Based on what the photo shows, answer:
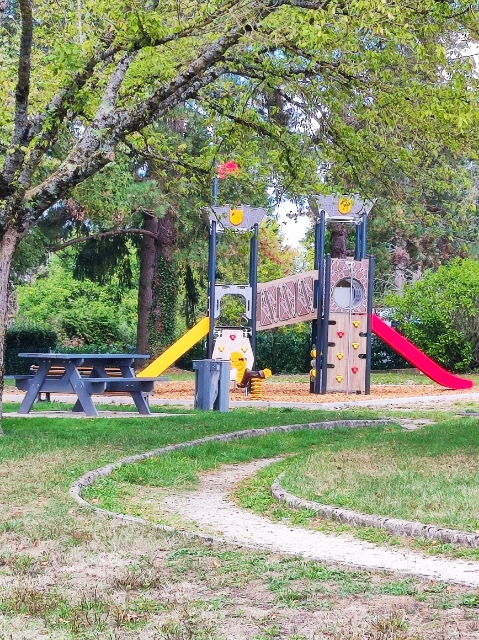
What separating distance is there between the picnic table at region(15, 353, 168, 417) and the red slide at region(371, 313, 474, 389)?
29.8 ft

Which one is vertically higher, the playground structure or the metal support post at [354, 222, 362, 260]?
the metal support post at [354, 222, 362, 260]

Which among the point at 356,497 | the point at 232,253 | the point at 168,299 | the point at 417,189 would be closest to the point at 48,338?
the point at 168,299

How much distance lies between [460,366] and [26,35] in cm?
2205

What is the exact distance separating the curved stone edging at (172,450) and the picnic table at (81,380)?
2.82 meters

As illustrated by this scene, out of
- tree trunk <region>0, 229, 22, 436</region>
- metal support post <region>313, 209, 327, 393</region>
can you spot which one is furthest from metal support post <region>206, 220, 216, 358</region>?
tree trunk <region>0, 229, 22, 436</region>

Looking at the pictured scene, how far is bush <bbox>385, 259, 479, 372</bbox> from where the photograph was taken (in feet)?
98.2

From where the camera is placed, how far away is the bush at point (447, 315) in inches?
1178

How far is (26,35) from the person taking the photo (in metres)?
10.4

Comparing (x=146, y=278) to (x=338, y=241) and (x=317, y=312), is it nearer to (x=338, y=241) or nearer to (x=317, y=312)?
(x=338, y=241)

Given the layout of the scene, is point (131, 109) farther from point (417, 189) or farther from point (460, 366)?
point (460, 366)

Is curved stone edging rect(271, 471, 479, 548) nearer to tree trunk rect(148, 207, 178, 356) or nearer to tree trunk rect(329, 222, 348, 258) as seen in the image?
tree trunk rect(148, 207, 178, 356)

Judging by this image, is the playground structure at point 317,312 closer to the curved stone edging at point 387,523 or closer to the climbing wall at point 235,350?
the climbing wall at point 235,350

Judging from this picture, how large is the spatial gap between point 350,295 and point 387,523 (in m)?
15.6

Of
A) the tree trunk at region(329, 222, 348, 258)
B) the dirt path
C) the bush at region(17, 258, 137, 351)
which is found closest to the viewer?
the dirt path
